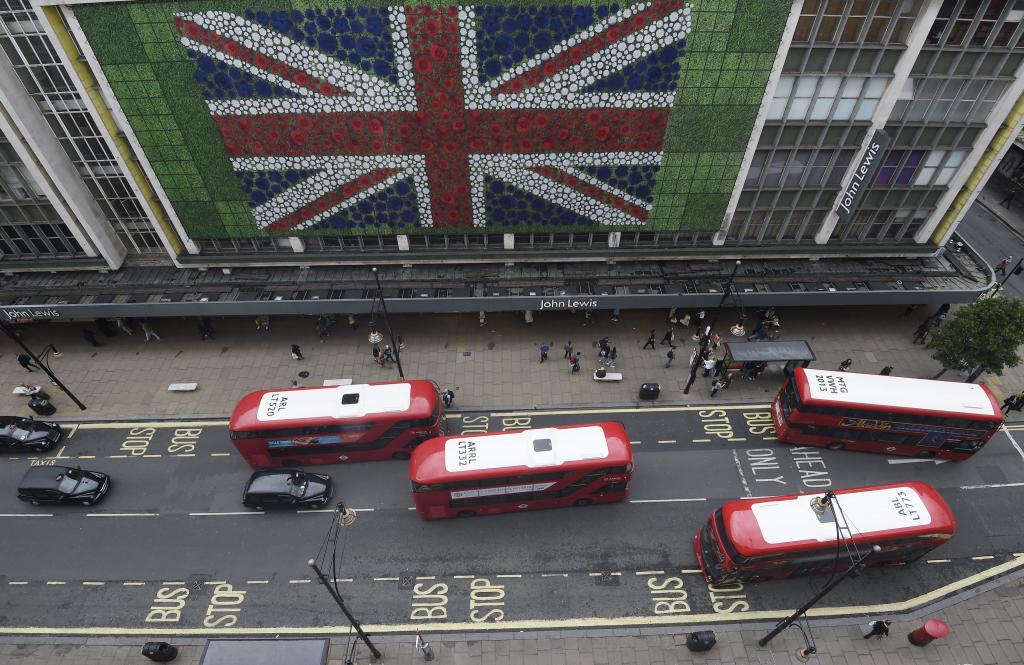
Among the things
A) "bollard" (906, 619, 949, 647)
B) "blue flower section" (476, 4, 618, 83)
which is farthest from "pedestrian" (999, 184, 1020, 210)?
"blue flower section" (476, 4, 618, 83)

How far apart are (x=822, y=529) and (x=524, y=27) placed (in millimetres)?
24603

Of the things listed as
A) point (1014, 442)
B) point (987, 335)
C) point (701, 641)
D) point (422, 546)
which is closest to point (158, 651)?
point (422, 546)

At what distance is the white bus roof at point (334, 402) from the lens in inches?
971

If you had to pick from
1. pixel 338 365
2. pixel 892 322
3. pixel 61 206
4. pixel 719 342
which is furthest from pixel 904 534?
pixel 61 206

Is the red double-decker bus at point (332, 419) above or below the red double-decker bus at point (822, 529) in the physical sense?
above

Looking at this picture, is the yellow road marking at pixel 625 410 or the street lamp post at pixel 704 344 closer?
the street lamp post at pixel 704 344

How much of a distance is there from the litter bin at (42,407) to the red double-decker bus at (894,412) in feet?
131

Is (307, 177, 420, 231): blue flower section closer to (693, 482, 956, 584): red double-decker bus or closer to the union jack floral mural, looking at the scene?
the union jack floral mural

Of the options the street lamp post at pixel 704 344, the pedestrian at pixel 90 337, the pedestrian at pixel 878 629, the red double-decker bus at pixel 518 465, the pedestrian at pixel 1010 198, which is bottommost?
the pedestrian at pixel 878 629

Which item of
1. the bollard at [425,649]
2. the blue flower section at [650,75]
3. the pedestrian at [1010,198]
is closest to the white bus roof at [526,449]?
the bollard at [425,649]

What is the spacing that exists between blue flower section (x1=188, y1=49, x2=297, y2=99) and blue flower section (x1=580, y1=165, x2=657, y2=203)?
53.3 ft

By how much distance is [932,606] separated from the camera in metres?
22.6

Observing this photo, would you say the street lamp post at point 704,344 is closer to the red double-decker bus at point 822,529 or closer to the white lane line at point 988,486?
the red double-decker bus at point 822,529

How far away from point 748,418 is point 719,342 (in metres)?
6.12
